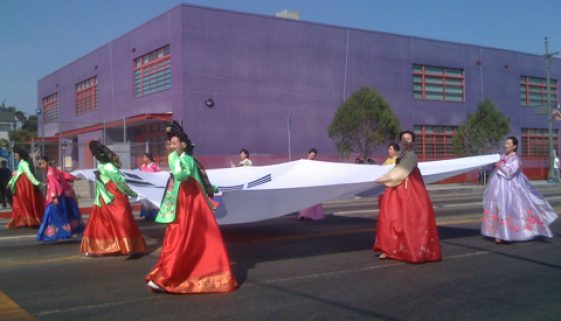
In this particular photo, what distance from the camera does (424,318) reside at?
16.5ft

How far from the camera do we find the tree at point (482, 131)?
3077 cm

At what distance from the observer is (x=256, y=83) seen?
26.9 meters

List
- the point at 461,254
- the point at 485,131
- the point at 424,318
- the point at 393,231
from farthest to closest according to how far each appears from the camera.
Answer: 1. the point at 485,131
2. the point at 461,254
3. the point at 393,231
4. the point at 424,318

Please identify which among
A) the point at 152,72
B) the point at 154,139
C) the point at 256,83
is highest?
the point at 152,72

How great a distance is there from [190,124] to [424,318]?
2079cm

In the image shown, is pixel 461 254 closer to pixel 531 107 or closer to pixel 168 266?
pixel 168 266

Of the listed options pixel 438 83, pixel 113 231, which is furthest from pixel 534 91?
pixel 113 231

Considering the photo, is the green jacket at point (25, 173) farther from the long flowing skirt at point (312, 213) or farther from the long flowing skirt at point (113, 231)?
the long flowing skirt at point (312, 213)

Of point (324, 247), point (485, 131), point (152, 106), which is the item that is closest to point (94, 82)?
point (152, 106)

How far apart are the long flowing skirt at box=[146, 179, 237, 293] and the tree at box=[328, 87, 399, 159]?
20810 millimetres

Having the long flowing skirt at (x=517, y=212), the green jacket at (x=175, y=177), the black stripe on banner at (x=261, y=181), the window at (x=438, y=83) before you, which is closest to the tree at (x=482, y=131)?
the window at (x=438, y=83)

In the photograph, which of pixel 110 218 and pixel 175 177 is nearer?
pixel 175 177

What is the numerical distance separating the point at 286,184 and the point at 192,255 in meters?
2.71

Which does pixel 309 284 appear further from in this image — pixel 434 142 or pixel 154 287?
pixel 434 142
